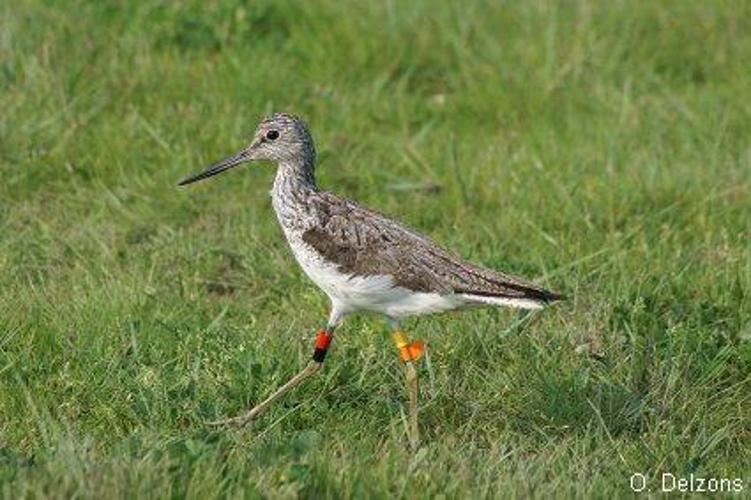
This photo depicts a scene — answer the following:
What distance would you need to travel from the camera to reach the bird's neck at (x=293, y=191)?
6352mm

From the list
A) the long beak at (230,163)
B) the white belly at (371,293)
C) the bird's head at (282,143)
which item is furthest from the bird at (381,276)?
the long beak at (230,163)

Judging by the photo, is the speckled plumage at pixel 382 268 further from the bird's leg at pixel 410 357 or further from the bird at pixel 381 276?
the bird's leg at pixel 410 357

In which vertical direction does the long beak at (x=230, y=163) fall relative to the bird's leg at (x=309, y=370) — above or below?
above

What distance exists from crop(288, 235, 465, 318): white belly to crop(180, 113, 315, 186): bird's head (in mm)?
523

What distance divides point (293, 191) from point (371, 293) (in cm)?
60

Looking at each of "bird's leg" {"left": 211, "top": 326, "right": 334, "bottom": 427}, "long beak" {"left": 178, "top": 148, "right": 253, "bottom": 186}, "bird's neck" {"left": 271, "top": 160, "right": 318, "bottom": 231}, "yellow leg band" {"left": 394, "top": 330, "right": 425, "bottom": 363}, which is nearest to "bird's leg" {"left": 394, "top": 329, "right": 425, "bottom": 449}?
"yellow leg band" {"left": 394, "top": 330, "right": 425, "bottom": 363}

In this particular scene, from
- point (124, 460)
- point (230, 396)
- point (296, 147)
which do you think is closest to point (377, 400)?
point (230, 396)

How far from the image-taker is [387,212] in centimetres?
834

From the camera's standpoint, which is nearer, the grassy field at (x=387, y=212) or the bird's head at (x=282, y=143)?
the grassy field at (x=387, y=212)

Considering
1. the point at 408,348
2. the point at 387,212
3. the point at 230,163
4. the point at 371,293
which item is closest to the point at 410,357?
the point at 408,348

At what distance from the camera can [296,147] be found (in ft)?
21.6

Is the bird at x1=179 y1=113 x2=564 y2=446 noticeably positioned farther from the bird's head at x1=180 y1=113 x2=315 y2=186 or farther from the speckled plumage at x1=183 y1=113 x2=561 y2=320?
the bird's head at x1=180 y1=113 x2=315 y2=186

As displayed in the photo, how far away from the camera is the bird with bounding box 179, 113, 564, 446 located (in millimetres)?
6035

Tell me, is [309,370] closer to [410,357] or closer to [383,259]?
[410,357]
